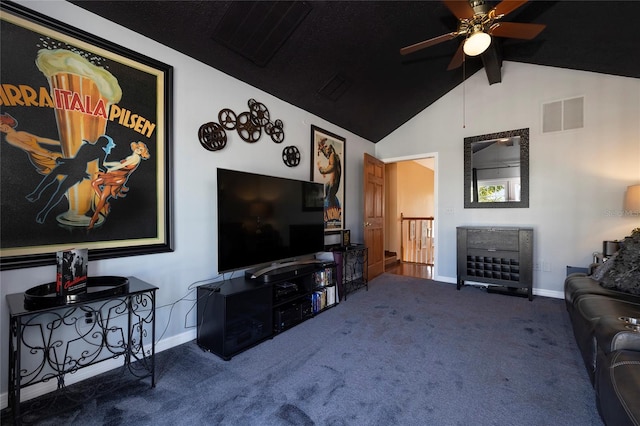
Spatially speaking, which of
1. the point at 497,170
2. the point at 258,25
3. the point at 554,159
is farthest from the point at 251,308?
the point at 554,159

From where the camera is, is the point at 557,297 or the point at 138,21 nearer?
the point at 138,21

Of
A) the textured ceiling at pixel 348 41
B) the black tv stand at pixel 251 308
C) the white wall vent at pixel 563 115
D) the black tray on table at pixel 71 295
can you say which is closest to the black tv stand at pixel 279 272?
the black tv stand at pixel 251 308

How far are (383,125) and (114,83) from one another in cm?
379

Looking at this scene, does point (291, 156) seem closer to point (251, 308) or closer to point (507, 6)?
point (251, 308)

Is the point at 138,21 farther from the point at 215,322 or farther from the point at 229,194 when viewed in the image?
the point at 215,322

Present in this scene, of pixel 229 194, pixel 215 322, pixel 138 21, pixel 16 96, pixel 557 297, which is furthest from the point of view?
pixel 557 297

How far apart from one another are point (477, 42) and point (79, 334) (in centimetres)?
356

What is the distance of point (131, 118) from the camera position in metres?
2.07

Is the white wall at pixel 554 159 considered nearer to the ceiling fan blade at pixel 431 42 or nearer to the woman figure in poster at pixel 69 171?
the ceiling fan blade at pixel 431 42

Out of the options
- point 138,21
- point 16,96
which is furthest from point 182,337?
point 138,21

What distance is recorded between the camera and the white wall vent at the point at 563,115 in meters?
3.61

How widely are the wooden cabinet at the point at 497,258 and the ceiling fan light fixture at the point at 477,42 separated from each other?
A: 2.45 metres

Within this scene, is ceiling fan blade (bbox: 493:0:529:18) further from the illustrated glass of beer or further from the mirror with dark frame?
the illustrated glass of beer

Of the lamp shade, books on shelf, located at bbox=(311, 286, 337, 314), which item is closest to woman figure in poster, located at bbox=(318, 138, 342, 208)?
books on shelf, located at bbox=(311, 286, 337, 314)
